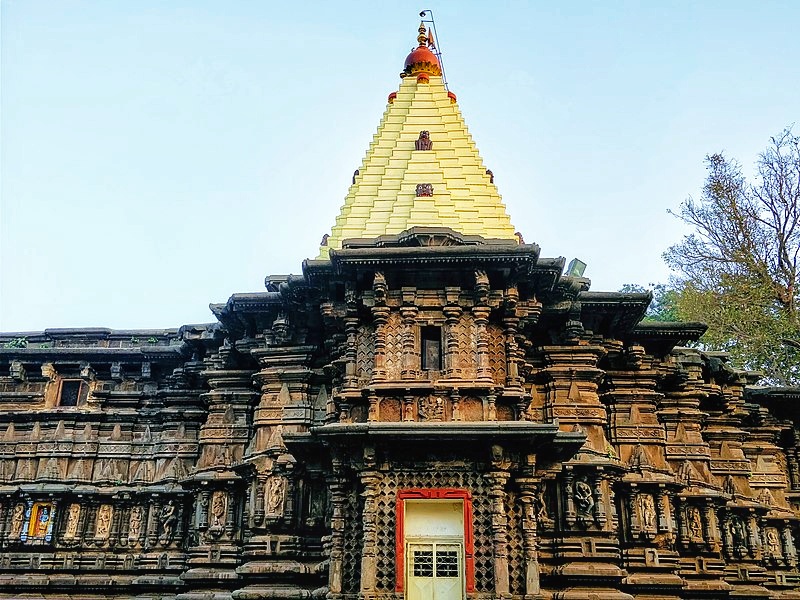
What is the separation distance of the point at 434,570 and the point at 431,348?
3639mm

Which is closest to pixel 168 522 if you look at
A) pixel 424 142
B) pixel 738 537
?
pixel 424 142

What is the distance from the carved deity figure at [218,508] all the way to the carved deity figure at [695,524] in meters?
9.21

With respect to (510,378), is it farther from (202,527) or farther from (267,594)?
(202,527)

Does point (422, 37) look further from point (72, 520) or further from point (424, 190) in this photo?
point (72, 520)

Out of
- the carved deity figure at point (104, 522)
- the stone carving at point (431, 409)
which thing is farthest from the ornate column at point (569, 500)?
the carved deity figure at point (104, 522)

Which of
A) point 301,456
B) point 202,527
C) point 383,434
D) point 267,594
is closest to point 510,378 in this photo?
point 383,434

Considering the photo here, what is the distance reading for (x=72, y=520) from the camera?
56.4ft

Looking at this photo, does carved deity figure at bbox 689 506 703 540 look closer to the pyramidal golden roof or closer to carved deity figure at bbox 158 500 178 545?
the pyramidal golden roof

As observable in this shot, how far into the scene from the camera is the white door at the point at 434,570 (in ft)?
38.0

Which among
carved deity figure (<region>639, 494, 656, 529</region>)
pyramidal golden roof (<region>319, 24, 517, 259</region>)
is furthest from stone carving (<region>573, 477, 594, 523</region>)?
pyramidal golden roof (<region>319, 24, 517, 259</region>)

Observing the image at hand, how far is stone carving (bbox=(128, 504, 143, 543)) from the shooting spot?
17.0 meters

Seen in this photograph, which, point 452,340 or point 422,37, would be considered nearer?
point 452,340

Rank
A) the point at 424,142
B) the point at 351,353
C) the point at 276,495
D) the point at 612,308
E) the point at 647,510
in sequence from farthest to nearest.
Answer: the point at 424,142 → the point at 612,308 → the point at 647,510 → the point at 276,495 → the point at 351,353

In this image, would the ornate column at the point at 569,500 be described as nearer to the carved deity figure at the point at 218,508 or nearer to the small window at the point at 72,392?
the carved deity figure at the point at 218,508
